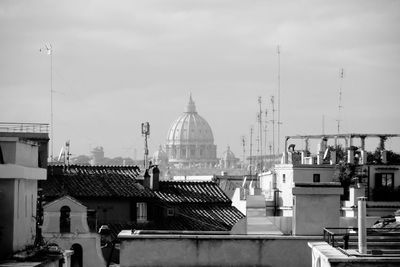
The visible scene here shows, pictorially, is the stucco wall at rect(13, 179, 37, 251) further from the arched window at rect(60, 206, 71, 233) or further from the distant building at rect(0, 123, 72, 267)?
the arched window at rect(60, 206, 71, 233)

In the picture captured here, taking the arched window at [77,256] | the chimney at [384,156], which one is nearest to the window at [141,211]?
the arched window at [77,256]

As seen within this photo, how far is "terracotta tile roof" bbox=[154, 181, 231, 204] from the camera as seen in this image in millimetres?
59684

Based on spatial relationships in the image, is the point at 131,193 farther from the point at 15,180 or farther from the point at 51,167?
the point at 15,180

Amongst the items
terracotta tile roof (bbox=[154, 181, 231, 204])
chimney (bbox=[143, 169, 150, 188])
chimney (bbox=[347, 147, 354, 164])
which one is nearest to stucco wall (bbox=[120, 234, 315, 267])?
terracotta tile roof (bbox=[154, 181, 231, 204])

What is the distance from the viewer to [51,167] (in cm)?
5759

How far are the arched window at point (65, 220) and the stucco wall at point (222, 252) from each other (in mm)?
20821

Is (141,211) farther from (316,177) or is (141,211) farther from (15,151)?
(15,151)

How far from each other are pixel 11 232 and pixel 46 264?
665 millimetres

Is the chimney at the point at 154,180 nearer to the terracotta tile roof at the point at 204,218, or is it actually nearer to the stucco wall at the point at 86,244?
the terracotta tile roof at the point at 204,218

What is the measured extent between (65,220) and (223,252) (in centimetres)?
2174

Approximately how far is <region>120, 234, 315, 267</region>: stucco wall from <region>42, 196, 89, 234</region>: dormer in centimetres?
2038

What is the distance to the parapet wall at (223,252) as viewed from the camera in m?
22.9

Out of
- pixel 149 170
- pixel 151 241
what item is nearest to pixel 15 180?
pixel 151 241

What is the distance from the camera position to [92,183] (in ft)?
187
